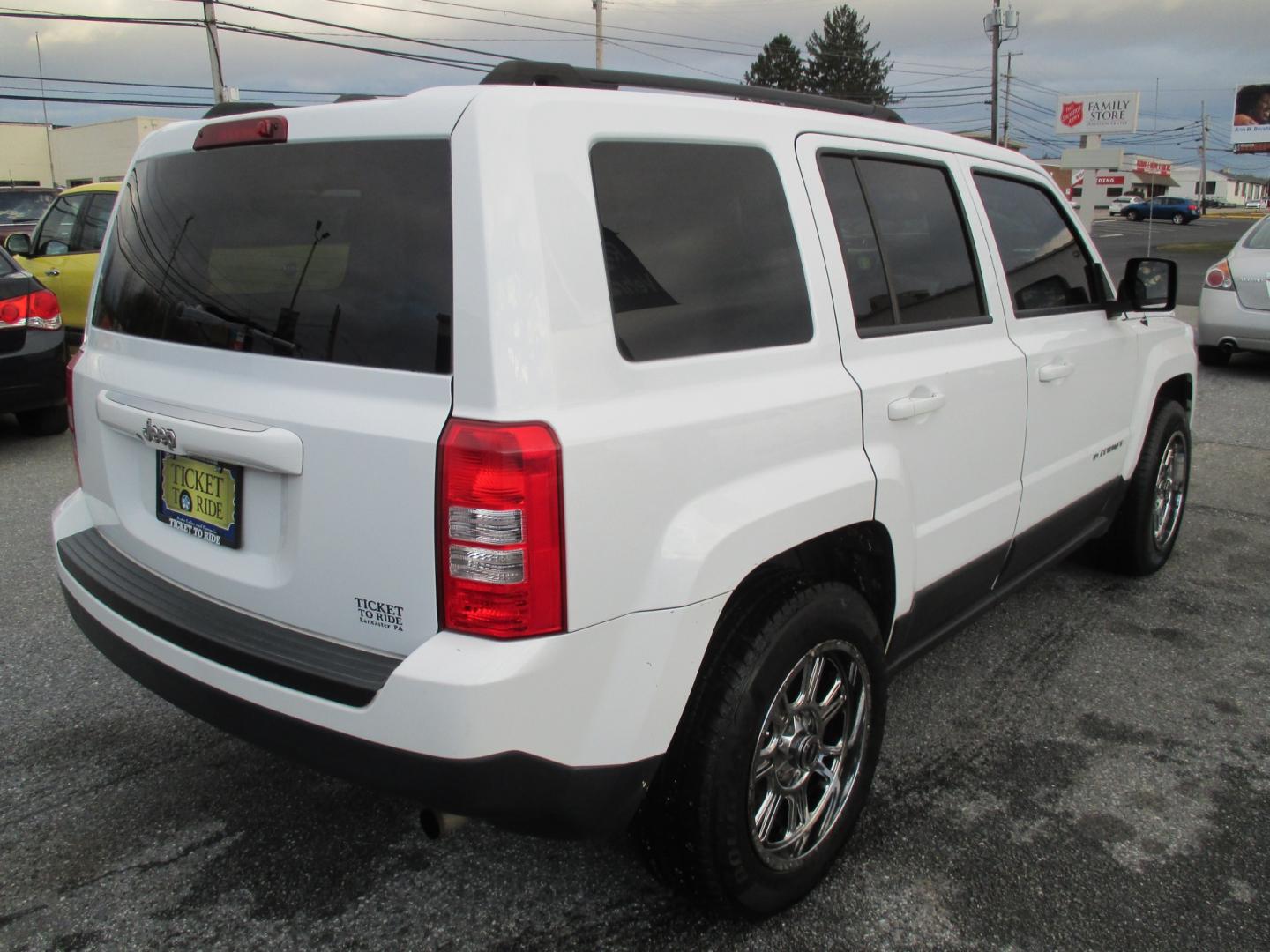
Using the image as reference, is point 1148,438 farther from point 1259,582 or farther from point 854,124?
point 854,124

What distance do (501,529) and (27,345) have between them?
6.57m

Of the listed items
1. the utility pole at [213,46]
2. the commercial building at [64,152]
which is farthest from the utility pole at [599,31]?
the commercial building at [64,152]

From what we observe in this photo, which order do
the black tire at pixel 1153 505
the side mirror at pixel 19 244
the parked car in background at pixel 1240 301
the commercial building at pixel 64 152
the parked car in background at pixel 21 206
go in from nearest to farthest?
the black tire at pixel 1153 505 < the side mirror at pixel 19 244 < the parked car in background at pixel 1240 301 < the parked car in background at pixel 21 206 < the commercial building at pixel 64 152

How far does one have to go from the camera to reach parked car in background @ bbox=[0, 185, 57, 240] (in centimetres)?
1611

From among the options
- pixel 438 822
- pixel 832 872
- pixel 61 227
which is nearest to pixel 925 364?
pixel 832 872

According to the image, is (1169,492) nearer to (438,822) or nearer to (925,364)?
(925,364)

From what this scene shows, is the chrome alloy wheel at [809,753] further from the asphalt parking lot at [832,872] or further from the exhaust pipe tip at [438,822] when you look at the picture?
the exhaust pipe tip at [438,822]

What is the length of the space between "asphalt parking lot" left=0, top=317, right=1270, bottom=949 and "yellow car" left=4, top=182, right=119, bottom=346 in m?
6.10

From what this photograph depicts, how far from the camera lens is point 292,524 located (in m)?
2.07

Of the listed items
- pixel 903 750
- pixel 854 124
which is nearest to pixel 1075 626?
pixel 903 750

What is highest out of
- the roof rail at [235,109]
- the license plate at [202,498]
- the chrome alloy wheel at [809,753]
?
the roof rail at [235,109]

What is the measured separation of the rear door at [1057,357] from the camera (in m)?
3.34

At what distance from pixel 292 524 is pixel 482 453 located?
52 cm

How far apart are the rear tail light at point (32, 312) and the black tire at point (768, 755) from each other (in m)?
6.52
